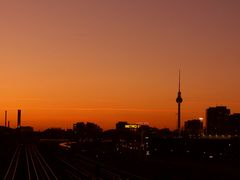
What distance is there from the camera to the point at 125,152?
361ft

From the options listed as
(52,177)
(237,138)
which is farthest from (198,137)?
(52,177)

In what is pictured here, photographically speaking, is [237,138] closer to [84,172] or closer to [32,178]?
[84,172]

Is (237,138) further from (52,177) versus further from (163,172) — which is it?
(52,177)

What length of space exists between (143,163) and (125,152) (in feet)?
89.6

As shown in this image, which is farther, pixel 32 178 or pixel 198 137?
pixel 198 137

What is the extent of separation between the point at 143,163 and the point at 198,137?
41.2 metres

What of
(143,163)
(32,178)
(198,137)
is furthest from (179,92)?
(32,178)

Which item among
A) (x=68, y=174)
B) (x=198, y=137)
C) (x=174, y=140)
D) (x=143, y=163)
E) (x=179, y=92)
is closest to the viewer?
(x=68, y=174)

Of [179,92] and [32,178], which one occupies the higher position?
[179,92]

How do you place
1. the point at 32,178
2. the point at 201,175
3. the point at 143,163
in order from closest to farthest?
the point at 201,175, the point at 32,178, the point at 143,163

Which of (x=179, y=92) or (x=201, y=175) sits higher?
(x=179, y=92)

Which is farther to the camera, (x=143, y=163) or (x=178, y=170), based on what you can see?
(x=143, y=163)

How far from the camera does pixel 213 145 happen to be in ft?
456

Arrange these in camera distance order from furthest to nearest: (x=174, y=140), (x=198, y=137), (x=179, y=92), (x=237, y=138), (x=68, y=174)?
1. (x=179, y=92)
2. (x=174, y=140)
3. (x=198, y=137)
4. (x=237, y=138)
5. (x=68, y=174)
